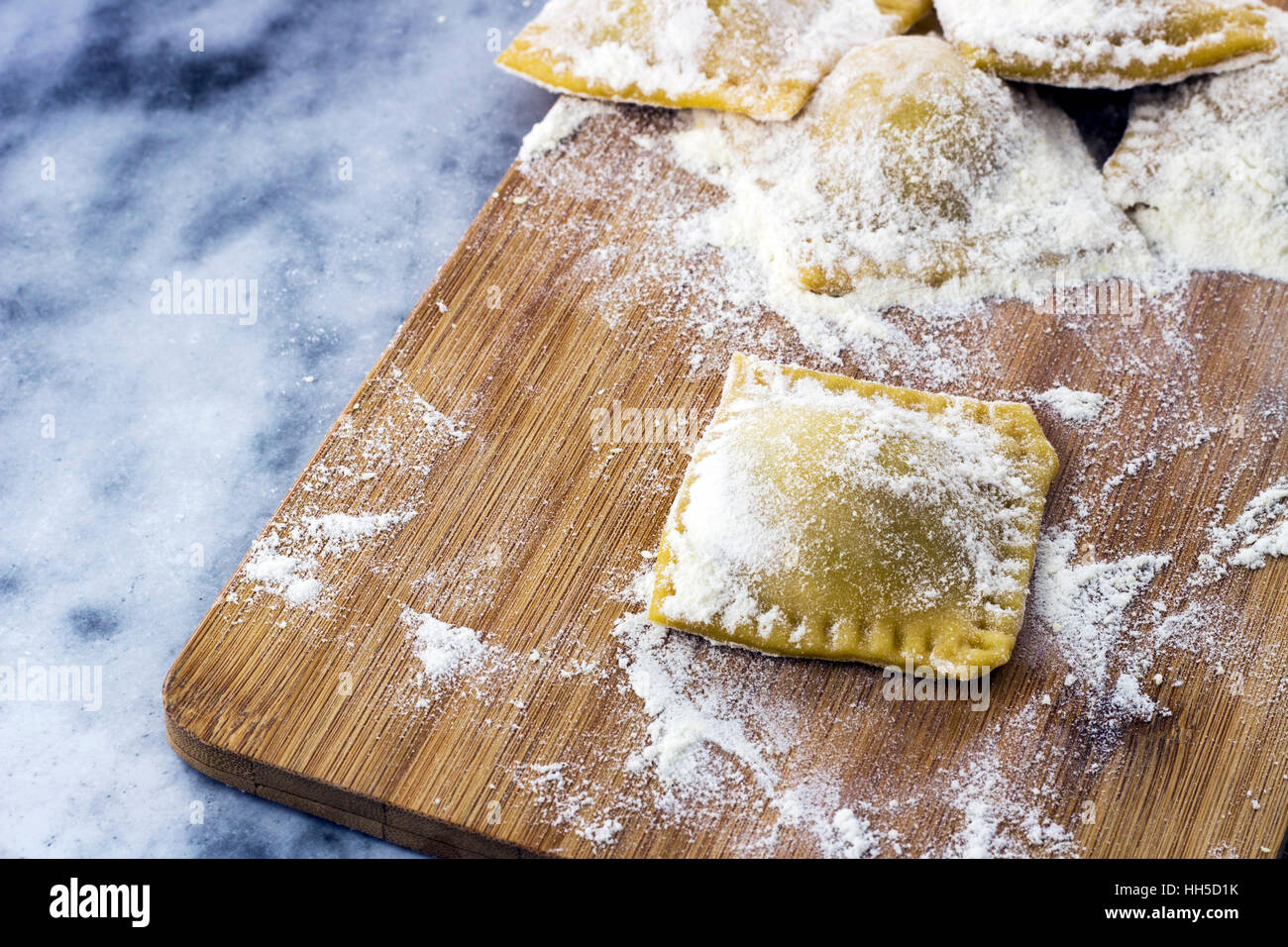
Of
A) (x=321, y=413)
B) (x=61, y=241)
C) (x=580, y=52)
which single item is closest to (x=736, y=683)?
(x=321, y=413)

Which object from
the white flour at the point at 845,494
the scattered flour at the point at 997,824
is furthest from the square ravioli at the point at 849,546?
the scattered flour at the point at 997,824

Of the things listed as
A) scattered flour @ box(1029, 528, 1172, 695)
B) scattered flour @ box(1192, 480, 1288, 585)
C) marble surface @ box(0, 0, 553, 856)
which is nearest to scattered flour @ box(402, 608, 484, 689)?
marble surface @ box(0, 0, 553, 856)

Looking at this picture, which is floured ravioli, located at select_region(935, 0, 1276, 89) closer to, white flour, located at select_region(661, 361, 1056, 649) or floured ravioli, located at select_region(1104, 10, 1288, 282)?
floured ravioli, located at select_region(1104, 10, 1288, 282)

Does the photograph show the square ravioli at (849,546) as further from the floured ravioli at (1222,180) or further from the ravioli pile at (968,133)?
the floured ravioli at (1222,180)

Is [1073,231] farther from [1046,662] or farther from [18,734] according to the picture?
[18,734]

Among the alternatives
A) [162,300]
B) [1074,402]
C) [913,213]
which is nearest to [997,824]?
[1074,402]

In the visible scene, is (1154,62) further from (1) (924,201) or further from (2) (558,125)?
(2) (558,125)
